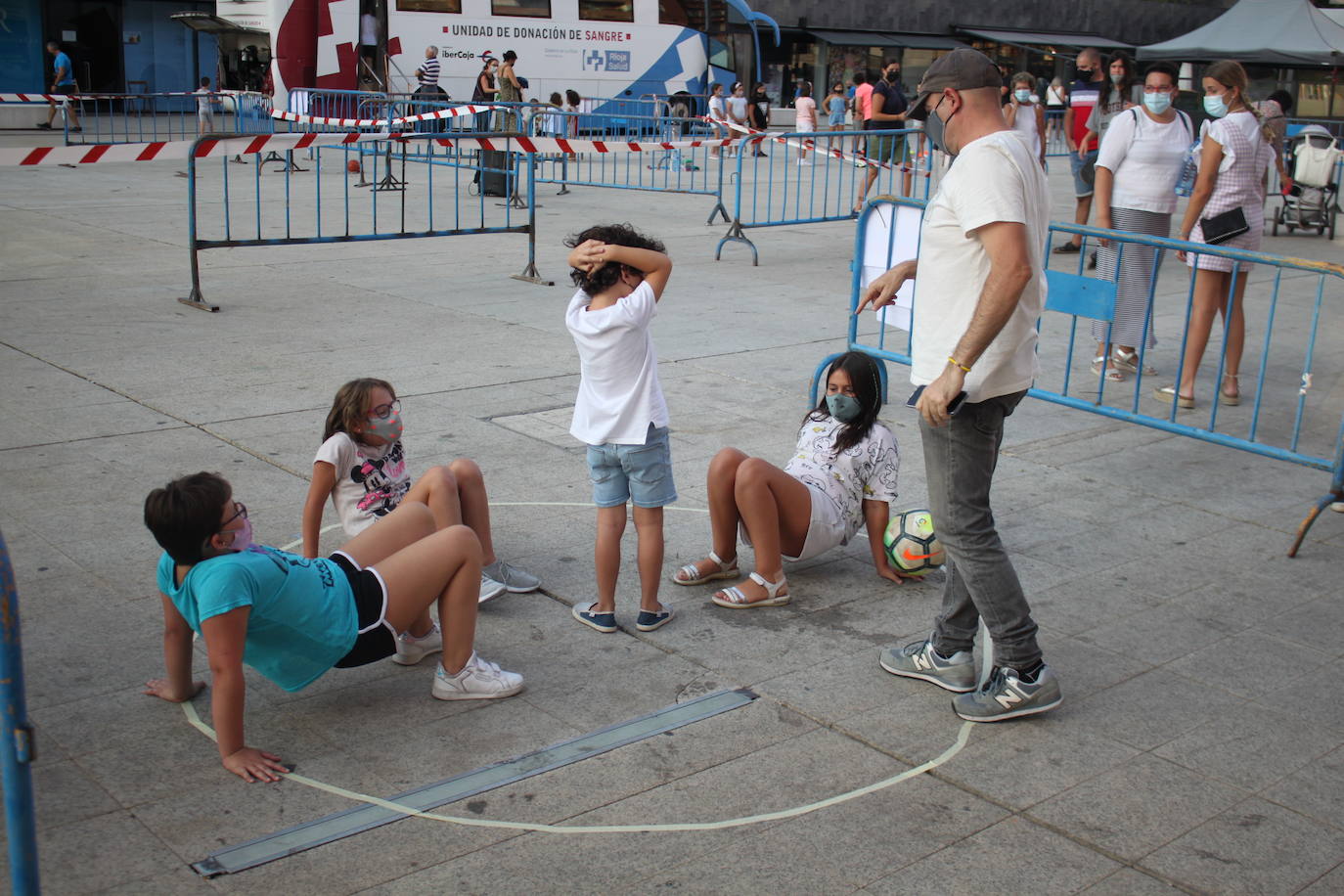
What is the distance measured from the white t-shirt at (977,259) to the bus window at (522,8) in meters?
25.4

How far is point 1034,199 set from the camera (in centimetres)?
365

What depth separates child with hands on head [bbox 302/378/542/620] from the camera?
14.1 ft

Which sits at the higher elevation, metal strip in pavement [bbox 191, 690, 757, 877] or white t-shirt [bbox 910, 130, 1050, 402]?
white t-shirt [bbox 910, 130, 1050, 402]

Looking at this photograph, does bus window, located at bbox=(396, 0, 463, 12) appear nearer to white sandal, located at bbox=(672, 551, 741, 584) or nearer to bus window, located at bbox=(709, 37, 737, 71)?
bus window, located at bbox=(709, 37, 737, 71)

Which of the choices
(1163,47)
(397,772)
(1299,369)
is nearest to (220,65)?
(1163,47)

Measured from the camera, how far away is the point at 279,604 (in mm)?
3465

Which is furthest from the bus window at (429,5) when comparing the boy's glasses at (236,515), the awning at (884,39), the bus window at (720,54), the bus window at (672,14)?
the boy's glasses at (236,515)

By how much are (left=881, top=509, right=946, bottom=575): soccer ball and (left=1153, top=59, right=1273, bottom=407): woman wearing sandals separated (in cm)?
306

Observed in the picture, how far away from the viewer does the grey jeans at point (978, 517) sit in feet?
12.4

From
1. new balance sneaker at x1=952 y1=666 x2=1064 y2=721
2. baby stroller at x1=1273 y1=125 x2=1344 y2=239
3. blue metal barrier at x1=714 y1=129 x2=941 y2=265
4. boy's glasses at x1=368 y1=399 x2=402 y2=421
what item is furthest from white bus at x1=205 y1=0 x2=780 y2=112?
new balance sneaker at x1=952 y1=666 x2=1064 y2=721

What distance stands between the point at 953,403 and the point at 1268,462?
12.8 ft

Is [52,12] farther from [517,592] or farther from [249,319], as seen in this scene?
[517,592]

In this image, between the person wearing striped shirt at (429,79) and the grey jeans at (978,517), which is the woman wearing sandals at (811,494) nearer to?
the grey jeans at (978,517)

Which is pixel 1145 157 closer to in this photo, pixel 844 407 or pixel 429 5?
pixel 844 407
